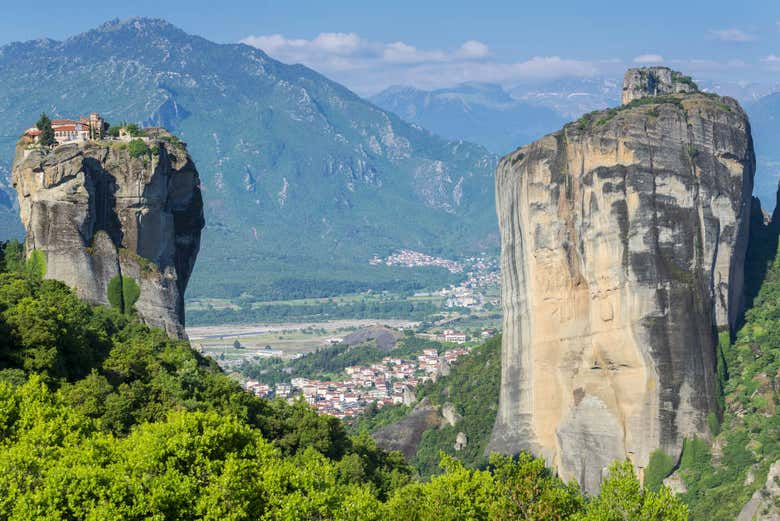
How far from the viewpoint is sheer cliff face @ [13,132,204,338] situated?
58.4 m

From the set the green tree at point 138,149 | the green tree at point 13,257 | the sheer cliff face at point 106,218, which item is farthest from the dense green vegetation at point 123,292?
the green tree at point 138,149

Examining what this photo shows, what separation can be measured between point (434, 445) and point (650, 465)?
713 inches

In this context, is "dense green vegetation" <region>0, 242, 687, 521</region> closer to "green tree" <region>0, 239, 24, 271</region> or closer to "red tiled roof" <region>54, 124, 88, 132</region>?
"green tree" <region>0, 239, 24, 271</region>

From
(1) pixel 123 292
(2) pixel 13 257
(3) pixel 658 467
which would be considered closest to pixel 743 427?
(3) pixel 658 467

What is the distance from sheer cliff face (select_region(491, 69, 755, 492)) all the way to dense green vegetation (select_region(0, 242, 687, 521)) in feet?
70.7

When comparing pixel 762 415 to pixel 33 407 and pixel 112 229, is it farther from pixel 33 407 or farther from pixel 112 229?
pixel 33 407

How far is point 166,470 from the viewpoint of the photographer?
96.0ft

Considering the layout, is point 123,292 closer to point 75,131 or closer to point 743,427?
point 75,131

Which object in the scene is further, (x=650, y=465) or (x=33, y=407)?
(x=650, y=465)

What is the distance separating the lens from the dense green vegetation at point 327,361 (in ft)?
478

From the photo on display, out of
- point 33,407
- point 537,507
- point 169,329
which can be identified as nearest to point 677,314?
point 169,329

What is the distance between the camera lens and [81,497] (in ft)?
85.9

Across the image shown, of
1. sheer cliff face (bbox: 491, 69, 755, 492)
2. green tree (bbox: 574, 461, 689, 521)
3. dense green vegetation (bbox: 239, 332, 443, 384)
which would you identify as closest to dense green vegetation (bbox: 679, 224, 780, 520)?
sheer cliff face (bbox: 491, 69, 755, 492)

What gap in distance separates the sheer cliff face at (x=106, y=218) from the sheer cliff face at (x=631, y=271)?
19.4 meters
